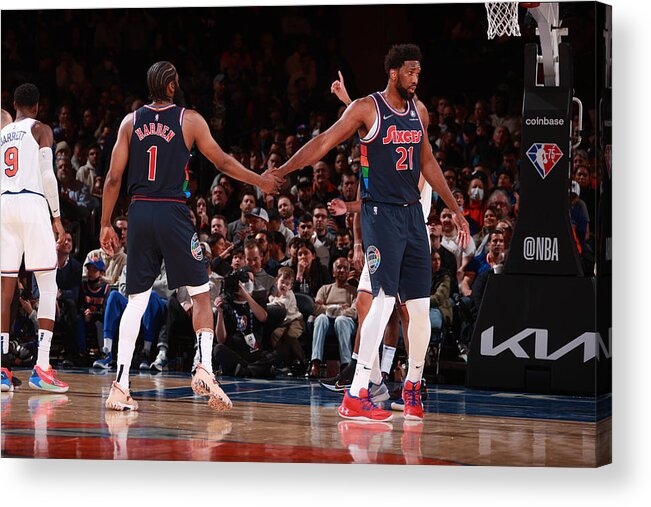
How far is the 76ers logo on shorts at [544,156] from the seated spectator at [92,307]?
10.4 ft

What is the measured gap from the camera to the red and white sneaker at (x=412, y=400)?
6.84 metres

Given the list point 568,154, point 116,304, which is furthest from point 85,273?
point 568,154

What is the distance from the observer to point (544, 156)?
7.14 metres

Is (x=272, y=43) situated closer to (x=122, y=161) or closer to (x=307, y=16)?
(x=307, y=16)

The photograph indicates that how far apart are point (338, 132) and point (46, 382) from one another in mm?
2643

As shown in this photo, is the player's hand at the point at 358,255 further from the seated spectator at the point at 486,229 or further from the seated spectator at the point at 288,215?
the seated spectator at the point at 486,229

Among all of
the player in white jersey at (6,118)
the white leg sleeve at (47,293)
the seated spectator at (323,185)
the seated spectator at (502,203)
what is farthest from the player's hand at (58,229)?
the seated spectator at (502,203)

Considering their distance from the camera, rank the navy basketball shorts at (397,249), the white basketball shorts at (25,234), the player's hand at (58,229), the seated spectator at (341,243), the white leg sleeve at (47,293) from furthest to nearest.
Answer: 1. the seated spectator at (341,243)
2. the white leg sleeve at (47,293)
3. the player's hand at (58,229)
4. the white basketball shorts at (25,234)
5. the navy basketball shorts at (397,249)

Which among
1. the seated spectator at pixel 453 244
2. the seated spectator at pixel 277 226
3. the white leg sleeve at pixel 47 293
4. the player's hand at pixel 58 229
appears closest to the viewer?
the player's hand at pixel 58 229

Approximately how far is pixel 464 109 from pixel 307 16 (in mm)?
1343

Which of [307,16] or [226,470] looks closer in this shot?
[226,470]

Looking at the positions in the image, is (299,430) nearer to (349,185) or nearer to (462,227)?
(462,227)

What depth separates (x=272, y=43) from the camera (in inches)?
311

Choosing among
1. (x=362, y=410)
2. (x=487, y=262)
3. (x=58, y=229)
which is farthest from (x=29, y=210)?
(x=487, y=262)
